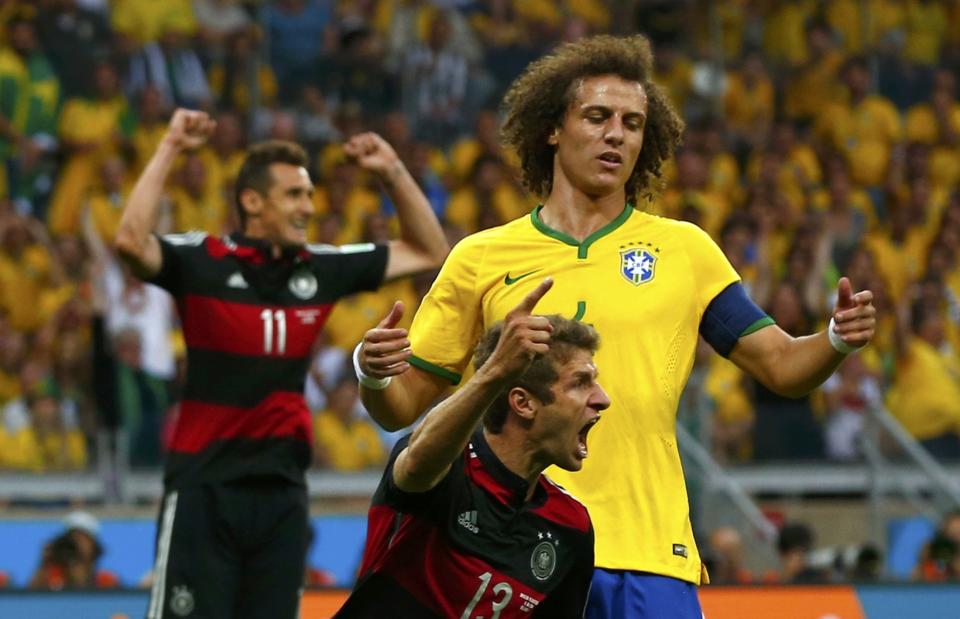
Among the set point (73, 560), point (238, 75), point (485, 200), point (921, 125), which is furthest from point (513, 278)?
point (921, 125)

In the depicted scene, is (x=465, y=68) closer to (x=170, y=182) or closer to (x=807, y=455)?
(x=170, y=182)

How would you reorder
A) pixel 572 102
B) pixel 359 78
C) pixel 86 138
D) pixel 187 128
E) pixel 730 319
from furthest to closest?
pixel 359 78 < pixel 86 138 < pixel 187 128 < pixel 572 102 < pixel 730 319

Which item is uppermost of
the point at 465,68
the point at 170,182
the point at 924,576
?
the point at 465,68

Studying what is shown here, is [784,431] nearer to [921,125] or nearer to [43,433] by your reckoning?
[43,433]

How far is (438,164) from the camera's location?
1466 centimetres

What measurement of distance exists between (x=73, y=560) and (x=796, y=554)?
12.9ft

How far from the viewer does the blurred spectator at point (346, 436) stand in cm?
1120

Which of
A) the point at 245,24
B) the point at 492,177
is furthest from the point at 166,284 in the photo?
the point at 245,24

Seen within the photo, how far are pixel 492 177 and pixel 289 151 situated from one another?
6368mm

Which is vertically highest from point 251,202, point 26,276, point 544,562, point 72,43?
point 251,202

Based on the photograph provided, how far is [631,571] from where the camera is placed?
499 cm

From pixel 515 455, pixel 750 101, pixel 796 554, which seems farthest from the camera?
pixel 750 101

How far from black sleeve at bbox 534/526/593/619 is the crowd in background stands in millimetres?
6395

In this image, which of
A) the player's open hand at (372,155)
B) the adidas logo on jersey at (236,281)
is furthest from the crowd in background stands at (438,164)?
the adidas logo on jersey at (236,281)
